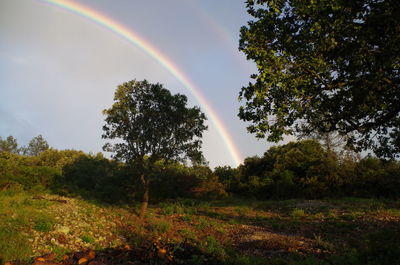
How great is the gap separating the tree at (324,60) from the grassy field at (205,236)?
4535mm

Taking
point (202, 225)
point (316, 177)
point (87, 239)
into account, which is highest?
point (316, 177)

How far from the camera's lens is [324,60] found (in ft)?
30.3

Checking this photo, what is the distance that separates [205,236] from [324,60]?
10.1 meters

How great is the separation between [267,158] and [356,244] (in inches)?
1209

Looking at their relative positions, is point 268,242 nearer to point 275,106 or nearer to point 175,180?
point 275,106

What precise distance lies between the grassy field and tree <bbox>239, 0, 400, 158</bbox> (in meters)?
4.53

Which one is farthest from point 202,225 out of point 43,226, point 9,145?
point 9,145

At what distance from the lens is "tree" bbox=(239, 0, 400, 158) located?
25.9 ft

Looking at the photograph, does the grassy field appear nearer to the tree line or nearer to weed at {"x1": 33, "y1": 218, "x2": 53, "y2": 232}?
weed at {"x1": 33, "y1": 218, "x2": 53, "y2": 232}

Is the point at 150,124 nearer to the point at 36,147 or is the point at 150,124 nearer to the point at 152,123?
the point at 152,123

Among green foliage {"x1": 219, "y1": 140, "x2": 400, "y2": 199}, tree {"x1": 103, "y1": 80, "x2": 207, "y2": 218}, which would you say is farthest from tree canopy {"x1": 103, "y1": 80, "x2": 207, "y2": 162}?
green foliage {"x1": 219, "y1": 140, "x2": 400, "y2": 199}

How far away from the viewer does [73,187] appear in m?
28.8

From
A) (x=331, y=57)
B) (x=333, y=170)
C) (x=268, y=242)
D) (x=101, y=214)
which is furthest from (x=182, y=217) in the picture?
(x=333, y=170)

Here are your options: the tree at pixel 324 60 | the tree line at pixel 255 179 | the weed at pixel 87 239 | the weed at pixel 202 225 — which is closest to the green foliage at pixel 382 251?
the tree at pixel 324 60
